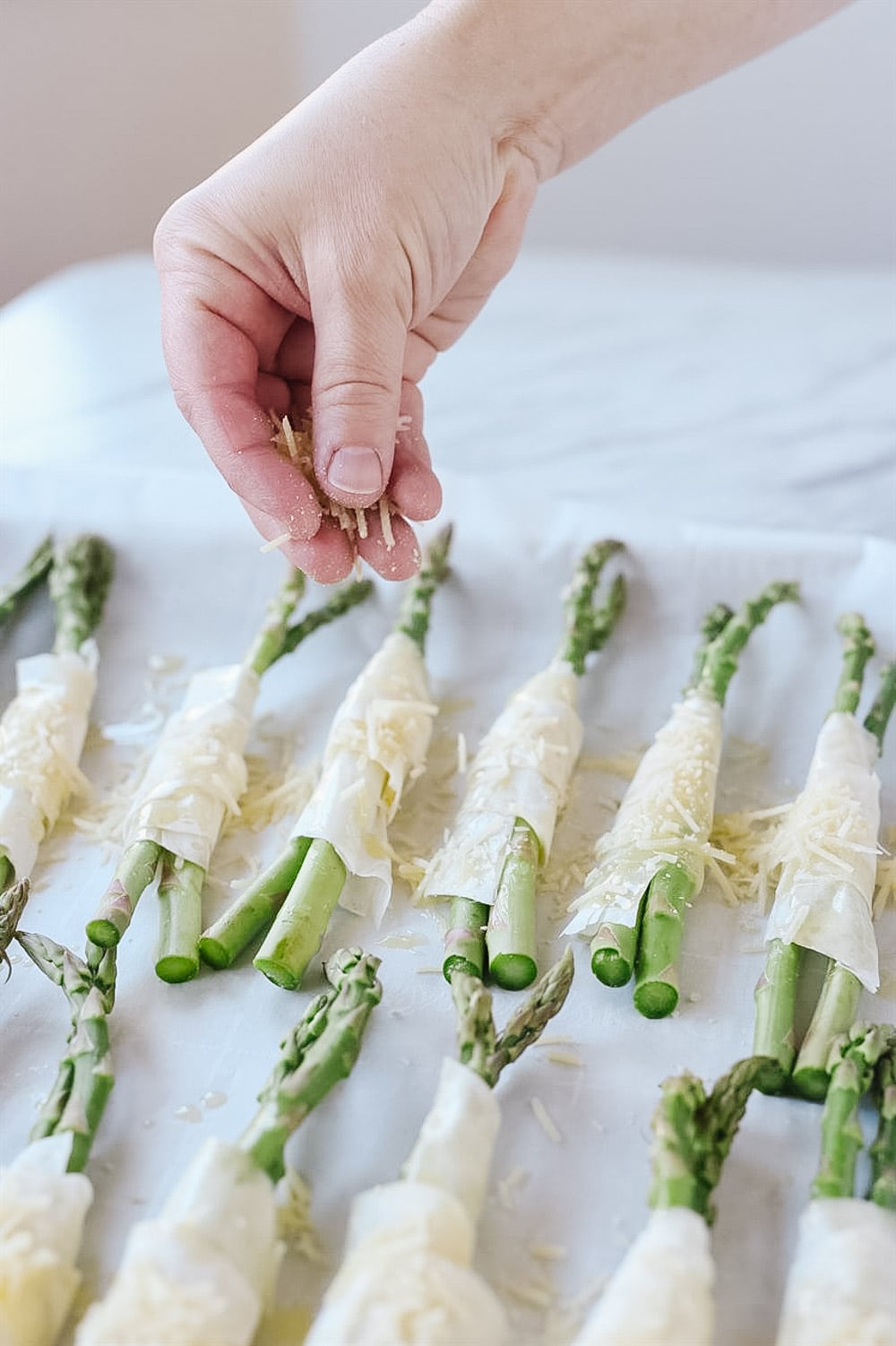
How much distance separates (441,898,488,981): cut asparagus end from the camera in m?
1.92

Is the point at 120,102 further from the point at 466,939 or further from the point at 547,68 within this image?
the point at 466,939

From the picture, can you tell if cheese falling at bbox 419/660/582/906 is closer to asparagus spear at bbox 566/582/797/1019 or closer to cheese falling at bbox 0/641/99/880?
asparagus spear at bbox 566/582/797/1019

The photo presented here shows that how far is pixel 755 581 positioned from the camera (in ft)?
9.03

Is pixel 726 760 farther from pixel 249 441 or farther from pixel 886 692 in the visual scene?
pixel 249 441

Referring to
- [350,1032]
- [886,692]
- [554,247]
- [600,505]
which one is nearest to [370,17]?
[554,247]

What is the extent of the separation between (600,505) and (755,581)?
41 cm

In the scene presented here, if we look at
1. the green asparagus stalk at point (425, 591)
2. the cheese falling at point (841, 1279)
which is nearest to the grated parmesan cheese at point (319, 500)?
the green asparagus stalk at point (425, 591)

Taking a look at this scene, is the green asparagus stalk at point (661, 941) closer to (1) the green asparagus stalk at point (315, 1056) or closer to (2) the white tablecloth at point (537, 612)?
(2) the white tablecloth at point (537, 612)

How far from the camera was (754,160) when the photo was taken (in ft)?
16.0

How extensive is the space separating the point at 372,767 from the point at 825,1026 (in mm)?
857

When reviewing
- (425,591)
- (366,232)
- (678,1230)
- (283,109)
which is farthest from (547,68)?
(283,109)

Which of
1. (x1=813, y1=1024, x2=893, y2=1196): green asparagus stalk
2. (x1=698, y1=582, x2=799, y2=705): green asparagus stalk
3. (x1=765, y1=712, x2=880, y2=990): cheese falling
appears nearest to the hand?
(x1=698, y1=582, x2=799, y2=705): green asparagus stalk

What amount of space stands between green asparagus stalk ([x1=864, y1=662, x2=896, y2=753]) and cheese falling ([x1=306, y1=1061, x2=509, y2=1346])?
112 cm

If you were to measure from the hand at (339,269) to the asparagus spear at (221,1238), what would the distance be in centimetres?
85
